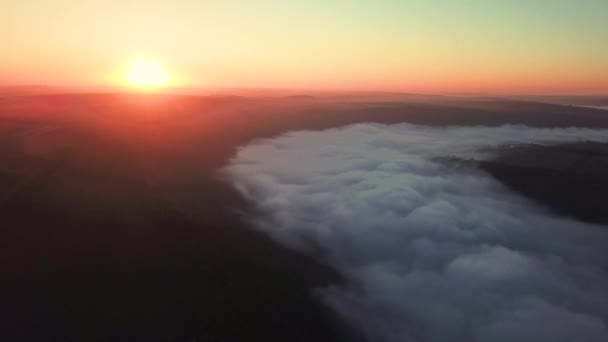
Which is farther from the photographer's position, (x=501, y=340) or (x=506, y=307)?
(x=506, y=307)

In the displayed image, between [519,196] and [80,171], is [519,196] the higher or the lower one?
the lower one

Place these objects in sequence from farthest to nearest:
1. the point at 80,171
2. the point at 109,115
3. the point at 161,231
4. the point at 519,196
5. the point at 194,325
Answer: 1. the point at 109,115
2. the point at 519,196
3. the point at 80,171
4. the point at 161,231
5. the point at 194,325

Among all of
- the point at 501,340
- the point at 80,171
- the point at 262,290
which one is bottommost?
the point at 501,340

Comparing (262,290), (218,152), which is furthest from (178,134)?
(262,290)

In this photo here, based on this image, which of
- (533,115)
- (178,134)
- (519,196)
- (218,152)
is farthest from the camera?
(533,115)

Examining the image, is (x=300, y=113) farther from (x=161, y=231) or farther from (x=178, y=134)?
(x=161, y=231)

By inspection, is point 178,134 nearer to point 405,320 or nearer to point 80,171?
point 80,171

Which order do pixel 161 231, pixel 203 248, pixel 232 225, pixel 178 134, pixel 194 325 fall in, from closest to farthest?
1. pixel 194 325
2. pixel 203 248
3. pixel 161 231
4. pixel 232 225
5. pixel 178 134

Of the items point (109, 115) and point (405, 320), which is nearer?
point (405, 320)

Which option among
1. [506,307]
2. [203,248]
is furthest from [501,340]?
[203,248]
